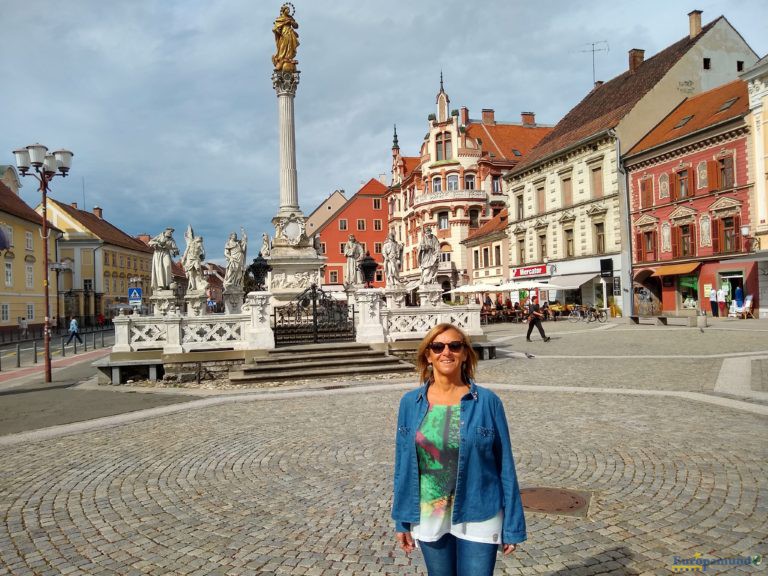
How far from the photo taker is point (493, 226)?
5016 centimetres

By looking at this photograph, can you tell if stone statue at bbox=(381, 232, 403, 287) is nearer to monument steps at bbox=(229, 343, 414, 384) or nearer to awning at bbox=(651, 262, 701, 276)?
monument steps at bbox=(229, 343, 414, 384)

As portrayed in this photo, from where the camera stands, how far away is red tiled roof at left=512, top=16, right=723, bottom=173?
36000 mm

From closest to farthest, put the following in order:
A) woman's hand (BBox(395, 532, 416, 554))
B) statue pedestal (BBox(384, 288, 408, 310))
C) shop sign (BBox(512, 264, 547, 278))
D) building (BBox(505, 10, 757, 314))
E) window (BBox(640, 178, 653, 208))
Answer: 1. woman's hand (BBox(395, 532, 416, 554))
2. statue pedestal (BBox(384, 288, 408, 310))
3. window (BBox(640, 178, 653, 208))
4. building (BBox(505, 10, 757, 314))
5. shop sign (BBox(512, 264, 547, 278))

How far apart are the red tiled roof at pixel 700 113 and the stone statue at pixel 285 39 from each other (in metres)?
21.9

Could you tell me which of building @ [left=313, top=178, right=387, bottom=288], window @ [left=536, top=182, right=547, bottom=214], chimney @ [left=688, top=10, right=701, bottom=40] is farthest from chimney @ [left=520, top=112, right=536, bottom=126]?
chimney @ [left=688, top=10, right=701, bottom=40]

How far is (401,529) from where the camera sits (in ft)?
8.97

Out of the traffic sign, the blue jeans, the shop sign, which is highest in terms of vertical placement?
the shop sign

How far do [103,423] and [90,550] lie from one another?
506cm

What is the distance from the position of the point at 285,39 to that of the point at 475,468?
78.8ft

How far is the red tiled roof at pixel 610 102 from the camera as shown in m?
36.0

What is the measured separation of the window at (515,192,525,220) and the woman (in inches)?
1731

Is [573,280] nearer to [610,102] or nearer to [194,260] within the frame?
[610,102]

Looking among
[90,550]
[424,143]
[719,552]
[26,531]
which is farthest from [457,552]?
[424,143]

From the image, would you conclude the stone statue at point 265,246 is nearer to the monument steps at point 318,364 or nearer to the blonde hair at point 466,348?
the monument steps at point 318,364
